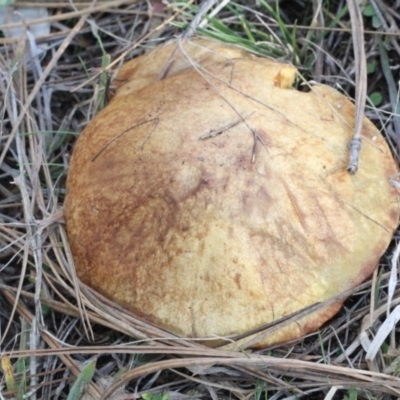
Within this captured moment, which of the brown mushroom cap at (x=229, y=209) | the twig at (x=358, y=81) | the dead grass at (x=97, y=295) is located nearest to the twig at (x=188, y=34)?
the dead grass at (x=97, y=295)

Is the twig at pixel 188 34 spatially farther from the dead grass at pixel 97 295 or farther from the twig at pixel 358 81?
the twig at pixel 358 81

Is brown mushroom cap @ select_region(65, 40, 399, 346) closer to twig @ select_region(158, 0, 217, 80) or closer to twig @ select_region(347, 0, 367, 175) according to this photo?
twig @ select_region(347, 0, 367, 175)

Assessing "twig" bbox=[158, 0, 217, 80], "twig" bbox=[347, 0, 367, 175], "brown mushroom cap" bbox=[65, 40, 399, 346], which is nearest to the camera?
"brown mushroom cap" bbox=[65, 40, 399, 346]

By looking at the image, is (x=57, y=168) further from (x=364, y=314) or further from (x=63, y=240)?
(x=364, y=314)

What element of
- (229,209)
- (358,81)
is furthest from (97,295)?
(358,81)

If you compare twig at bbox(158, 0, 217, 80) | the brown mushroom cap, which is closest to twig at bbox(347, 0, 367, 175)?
the brown mushroom cap

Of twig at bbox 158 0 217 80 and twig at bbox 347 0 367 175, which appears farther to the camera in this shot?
twig at bbox 158 0 217 80
